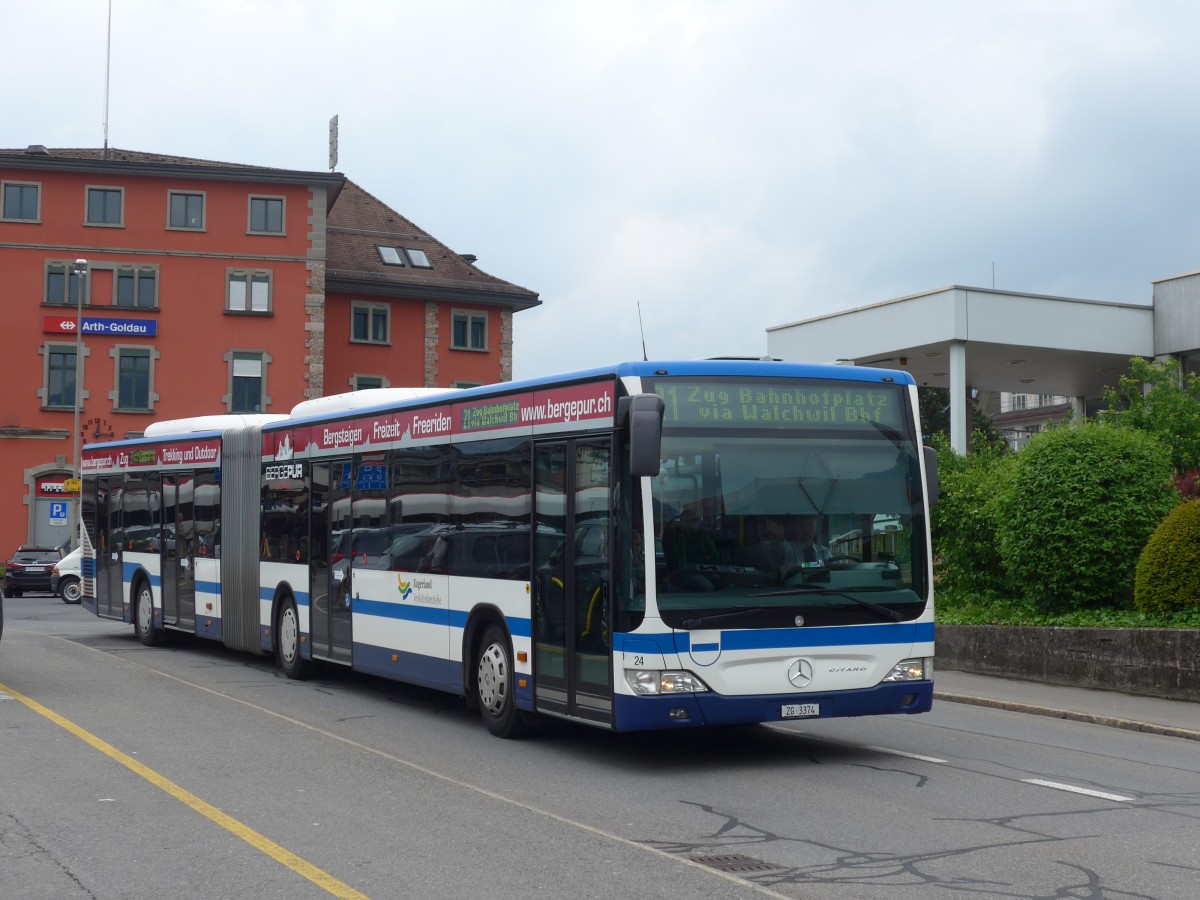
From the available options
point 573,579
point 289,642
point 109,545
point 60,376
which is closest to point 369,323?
point 60,376

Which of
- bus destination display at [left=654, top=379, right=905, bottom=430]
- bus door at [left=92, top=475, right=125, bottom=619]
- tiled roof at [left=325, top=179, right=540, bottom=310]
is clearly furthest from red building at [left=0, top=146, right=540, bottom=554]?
bus destination display at [left=654, top=379, right=905, bottom=430]

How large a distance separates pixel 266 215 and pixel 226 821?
165ft

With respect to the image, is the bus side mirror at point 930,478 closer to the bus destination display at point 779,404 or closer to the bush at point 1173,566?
the bus destination display at point 779,404

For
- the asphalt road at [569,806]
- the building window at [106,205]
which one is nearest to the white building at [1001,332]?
the asphalt road at [569,806]

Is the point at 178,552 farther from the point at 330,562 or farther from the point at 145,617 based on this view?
the point at 330,562

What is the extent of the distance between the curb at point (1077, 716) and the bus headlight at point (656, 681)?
16.7 feet

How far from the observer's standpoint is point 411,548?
1411 cm

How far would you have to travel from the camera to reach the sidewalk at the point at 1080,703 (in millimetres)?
13372

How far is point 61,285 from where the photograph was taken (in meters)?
54.1

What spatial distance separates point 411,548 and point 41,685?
4.84 m

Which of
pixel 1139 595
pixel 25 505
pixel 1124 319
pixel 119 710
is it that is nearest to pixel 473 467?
pixel 119 710

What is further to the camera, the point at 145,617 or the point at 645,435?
the point at 145,617

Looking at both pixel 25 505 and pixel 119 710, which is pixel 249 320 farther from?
pixel 119 710

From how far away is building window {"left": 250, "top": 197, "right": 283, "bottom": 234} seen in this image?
185 ft
